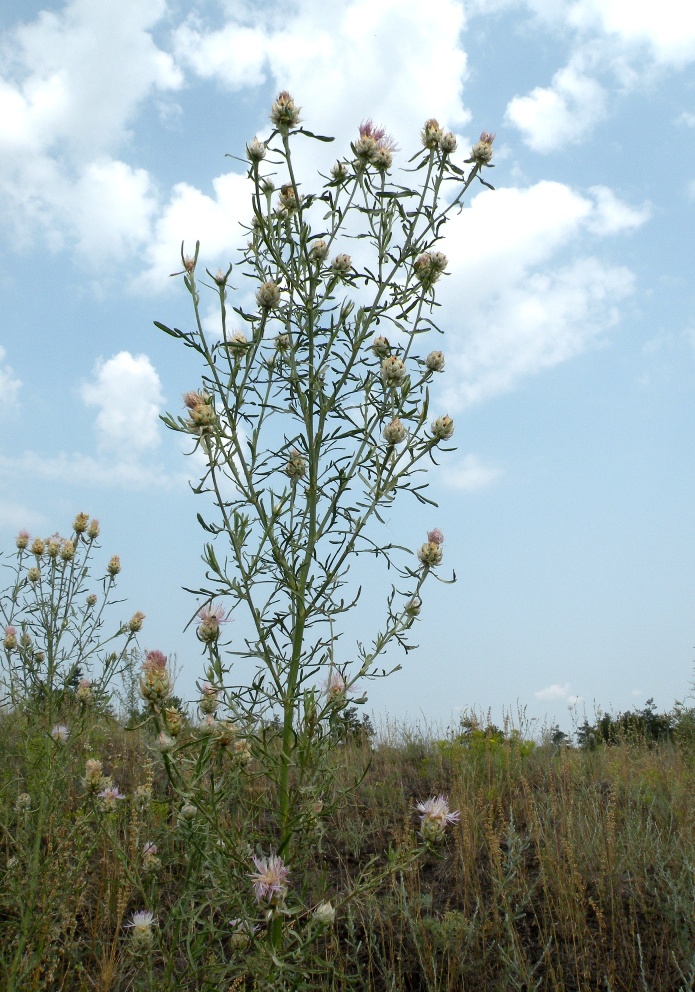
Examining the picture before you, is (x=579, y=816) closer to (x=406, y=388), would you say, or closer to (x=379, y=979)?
(x=379, y=979)

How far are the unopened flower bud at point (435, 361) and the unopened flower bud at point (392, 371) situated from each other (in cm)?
18

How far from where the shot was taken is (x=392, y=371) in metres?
2.59

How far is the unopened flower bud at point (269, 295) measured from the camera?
2.59m

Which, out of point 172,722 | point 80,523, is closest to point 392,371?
point 172,722

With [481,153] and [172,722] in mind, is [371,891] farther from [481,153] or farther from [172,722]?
[481,153]

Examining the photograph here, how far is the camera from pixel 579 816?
420 cm

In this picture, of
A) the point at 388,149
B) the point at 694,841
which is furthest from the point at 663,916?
the point at 388,149

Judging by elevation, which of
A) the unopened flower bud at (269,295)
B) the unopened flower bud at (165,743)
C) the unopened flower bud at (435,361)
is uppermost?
the unopened flower bud at (269,295)

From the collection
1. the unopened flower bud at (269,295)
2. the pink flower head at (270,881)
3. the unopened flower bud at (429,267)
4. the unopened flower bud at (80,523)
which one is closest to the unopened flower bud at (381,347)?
the unopened flower bud at (429,267)

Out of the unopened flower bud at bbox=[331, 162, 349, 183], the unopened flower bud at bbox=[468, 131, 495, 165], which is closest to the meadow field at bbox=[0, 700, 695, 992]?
the unopened flower bud at bbox=[331, 162, 349, 183]

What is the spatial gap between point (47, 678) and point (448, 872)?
225 centimetres

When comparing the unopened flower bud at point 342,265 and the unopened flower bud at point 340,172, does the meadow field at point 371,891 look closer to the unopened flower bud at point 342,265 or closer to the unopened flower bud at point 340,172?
the unopened flower bud at point 342,265

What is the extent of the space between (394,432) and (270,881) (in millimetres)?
1382

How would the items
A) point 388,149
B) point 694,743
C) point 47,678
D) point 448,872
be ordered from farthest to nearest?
1. point 694,743
2. point 448,872
3. point 47,678
4. point 388,149
